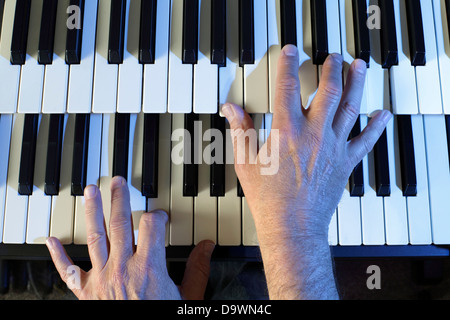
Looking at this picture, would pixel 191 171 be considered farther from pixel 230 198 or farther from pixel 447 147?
pixel 447 147

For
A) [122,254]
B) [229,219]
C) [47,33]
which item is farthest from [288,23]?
[122,254]

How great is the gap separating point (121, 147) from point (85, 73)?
0.81ft

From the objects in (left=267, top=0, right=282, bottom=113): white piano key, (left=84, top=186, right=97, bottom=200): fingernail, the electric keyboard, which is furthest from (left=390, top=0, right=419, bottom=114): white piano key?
(left=84, top=186, right=97, bottom=200): fingernail

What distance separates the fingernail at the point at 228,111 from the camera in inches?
43.4

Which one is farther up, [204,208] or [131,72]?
[131,72]

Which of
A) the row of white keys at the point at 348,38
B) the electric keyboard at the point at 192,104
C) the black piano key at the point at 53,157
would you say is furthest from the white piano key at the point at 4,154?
the row of white keys at the point at 348,38

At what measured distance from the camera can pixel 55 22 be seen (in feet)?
3.82

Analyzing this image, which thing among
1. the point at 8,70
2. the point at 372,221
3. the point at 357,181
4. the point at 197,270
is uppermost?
the point at 8,70

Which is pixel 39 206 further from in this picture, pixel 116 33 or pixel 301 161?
pixel 301 161

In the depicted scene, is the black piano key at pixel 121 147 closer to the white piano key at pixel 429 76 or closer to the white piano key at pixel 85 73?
the white piano key at pixel 85 73

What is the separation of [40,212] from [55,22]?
58 centimetres

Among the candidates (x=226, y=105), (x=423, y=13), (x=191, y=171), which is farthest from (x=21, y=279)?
(x=423, y=13)

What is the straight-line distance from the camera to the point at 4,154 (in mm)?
1182
